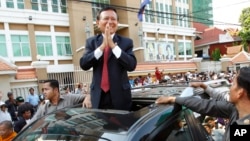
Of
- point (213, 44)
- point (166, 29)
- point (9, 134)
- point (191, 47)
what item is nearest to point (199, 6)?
point (213, 44)

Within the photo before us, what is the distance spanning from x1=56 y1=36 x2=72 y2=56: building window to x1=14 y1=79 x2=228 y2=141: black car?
18138 mm

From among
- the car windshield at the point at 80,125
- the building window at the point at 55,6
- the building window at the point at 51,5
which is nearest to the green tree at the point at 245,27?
the building window at the point at 51,5

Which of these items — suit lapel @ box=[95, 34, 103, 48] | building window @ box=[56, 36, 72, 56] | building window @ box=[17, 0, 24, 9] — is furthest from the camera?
building window @ box=[56, 36, 72, 56]

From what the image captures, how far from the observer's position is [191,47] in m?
33.6

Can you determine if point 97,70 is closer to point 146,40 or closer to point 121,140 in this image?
point 121,140

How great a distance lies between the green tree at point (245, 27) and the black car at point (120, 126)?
1260 inches

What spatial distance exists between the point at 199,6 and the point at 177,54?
35632 millimetres

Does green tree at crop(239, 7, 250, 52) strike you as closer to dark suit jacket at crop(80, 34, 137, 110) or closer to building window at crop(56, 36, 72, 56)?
building window at crop(56, 36, 72, 56)

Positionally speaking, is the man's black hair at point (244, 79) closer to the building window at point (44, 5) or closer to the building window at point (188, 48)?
the building window at point (44, 5)

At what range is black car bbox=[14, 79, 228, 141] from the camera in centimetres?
165

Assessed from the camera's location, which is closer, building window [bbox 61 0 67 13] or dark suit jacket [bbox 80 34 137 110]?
dark suit jacket [bbox 80 34 137 110]

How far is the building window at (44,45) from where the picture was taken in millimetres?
18641

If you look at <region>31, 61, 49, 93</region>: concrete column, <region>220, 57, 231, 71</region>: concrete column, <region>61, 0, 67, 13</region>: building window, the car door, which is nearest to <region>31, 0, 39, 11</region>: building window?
<region>61, 0, 67, 13</region>: building window

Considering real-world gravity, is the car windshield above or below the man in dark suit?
below
